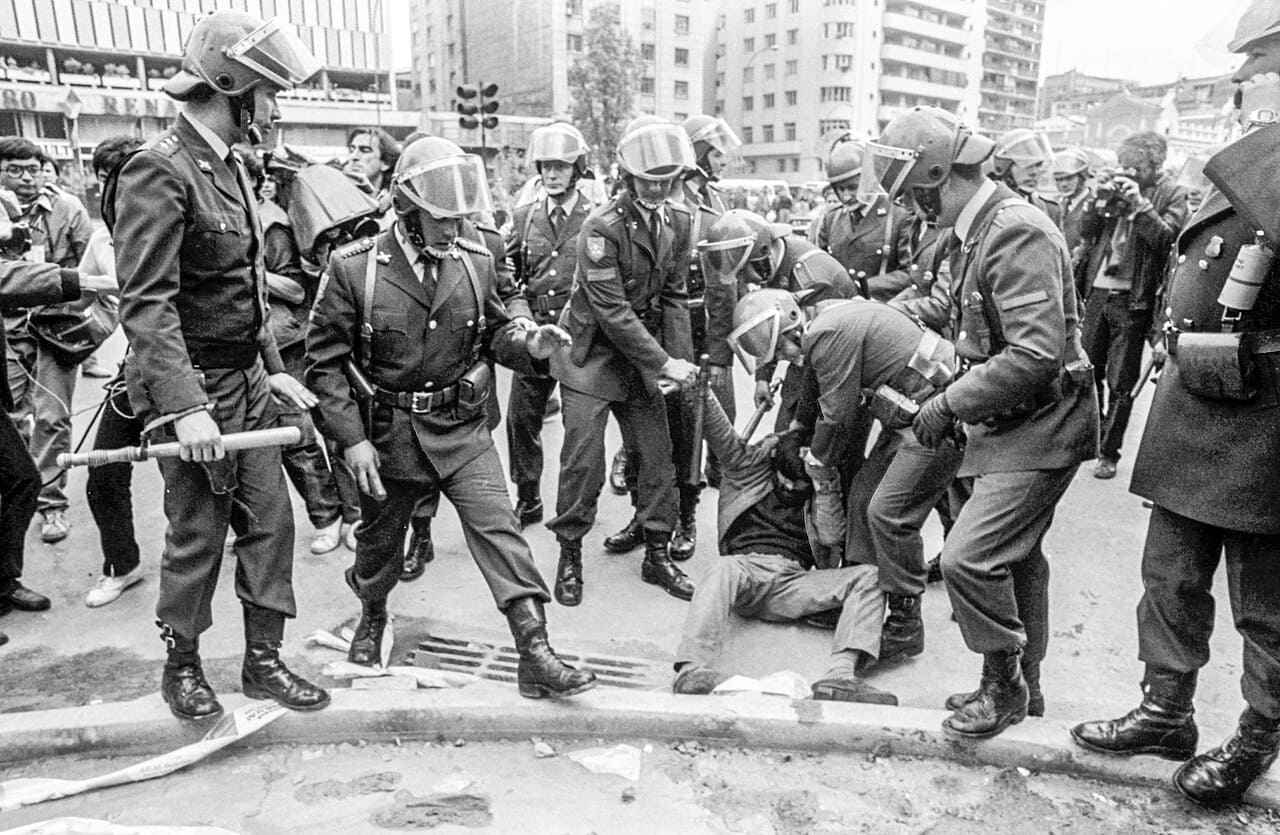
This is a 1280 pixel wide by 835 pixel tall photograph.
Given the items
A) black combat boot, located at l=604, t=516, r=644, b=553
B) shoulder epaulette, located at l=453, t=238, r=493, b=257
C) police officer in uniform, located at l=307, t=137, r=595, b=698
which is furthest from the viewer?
black combat boot, located at l=604, t=516, r=644, b=553

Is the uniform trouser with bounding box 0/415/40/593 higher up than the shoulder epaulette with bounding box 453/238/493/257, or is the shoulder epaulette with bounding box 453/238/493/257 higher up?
the shoulder epaulette with bounding box 453/238/493/257

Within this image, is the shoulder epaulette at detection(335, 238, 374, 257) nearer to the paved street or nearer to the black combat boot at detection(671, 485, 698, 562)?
the paved street

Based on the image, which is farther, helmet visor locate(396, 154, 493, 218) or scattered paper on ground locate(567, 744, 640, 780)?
helmet visor locate(396, 154, 493, 218)

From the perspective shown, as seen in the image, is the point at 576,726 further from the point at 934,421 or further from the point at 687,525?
the point at 687,525

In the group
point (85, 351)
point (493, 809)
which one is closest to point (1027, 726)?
point (493, 809)

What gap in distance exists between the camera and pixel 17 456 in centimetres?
394

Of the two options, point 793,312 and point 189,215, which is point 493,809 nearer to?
point 189,215

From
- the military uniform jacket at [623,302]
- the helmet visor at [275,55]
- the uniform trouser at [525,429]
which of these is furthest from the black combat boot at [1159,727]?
the uniform trouser at [525,429]

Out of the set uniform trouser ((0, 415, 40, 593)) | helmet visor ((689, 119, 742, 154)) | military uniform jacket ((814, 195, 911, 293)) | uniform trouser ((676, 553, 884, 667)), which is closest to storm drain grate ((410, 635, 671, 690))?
uniform trouser ((676, 553, 884, 667))

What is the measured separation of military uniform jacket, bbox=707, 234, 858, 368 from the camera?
5.08m

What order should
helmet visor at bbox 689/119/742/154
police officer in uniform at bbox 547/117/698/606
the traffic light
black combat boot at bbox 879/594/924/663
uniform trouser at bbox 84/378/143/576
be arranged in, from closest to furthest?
black combat boot at bbox 879/594/924/663
uniform trouser at bbox 84/378/143/576
police officer in uniform at bbox 547/117/698/606
helmet visor at bbox 689/119/742/154
the traffic light

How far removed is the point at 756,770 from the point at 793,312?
2149mm

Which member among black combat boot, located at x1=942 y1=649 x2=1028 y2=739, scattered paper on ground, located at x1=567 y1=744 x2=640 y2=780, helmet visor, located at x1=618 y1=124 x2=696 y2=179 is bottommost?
scattered paper on ground, located at x1=567 y1=744 x2=640 y2=780

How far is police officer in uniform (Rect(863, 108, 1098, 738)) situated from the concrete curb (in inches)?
4.7
